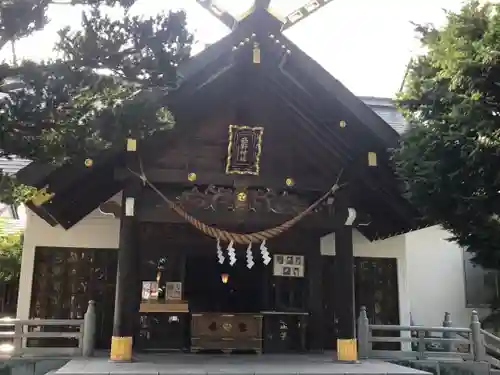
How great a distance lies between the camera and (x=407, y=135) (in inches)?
321

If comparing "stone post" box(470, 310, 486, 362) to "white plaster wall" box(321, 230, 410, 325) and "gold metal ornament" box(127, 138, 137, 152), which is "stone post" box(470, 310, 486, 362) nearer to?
"white plaster wall" box(321, 230, 410, 325)

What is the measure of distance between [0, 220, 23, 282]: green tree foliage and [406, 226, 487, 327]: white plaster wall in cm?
926

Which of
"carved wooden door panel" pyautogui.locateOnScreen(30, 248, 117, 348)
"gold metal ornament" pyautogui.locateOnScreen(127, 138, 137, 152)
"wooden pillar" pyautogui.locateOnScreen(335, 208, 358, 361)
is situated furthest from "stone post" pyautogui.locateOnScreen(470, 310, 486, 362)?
"carved wooden door panel" pyautogui.locateOnScreen(30, 248, 117, 348)

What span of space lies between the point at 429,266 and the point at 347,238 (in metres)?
5.39

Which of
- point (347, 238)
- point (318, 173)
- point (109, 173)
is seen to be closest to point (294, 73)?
point (318, 173)

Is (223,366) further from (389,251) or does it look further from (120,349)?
(389,251)

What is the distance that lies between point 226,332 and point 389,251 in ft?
Result: 13.6

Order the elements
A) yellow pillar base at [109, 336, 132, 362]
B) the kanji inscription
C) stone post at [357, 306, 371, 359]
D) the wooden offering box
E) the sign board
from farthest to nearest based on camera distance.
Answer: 1. the sign board
2. the wooden offering box
3. stone post at [357, 306, 371, 359]
4. the kanji inscription
5. yellow pillar base at [109, 336, 132, 362]

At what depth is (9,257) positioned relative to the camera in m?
11.8

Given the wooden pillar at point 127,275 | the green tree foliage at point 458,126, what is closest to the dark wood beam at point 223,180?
the wooden pillar at point 127,275

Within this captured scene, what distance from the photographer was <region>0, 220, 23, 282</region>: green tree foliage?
11648 millimetres

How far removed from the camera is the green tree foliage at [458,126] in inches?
263

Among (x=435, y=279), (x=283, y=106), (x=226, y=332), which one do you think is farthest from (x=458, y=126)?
(x=435, y=279)

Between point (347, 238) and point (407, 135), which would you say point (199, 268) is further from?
point (407, 135)
